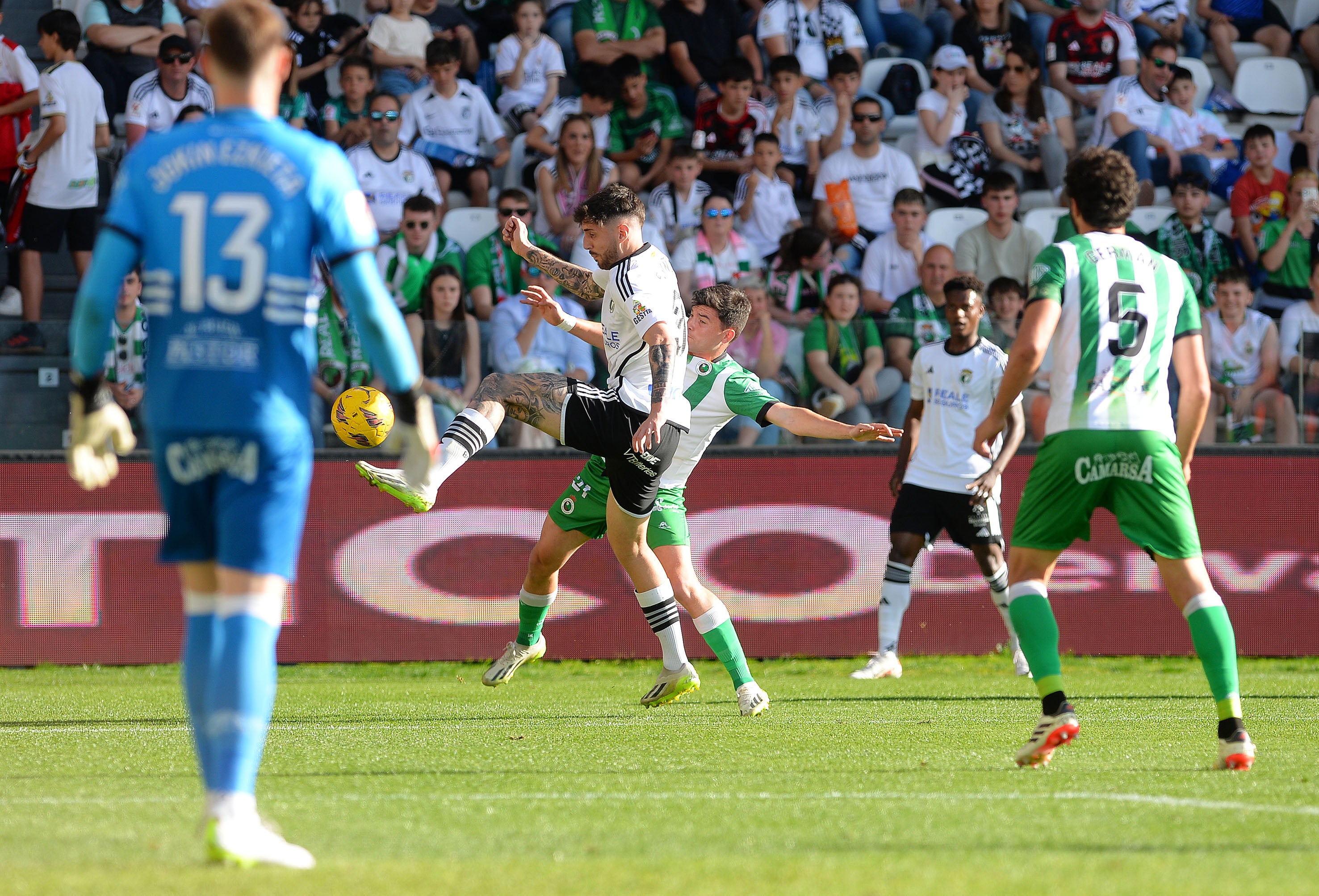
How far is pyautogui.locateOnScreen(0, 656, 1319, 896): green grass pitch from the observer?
355 cm

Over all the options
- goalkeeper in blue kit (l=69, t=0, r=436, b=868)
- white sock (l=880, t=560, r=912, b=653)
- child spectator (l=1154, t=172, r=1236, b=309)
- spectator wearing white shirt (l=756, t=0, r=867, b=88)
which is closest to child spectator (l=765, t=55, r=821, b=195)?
spectator wearing white shirt (l=756, t=0, r=867, b=88)

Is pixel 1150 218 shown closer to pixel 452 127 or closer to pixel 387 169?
pixel 452 127

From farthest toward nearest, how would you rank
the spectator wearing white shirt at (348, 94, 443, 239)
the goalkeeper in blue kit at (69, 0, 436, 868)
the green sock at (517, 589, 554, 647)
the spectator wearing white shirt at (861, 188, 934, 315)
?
the spectator wearing white shirt at (348, 94, 443, 239) < the spectator wearing white shirt at (861, 188, 934, 315) < the green sock at (517, 589, 554, 647) < the goalkeeper in blue kit at (69, 0, 436, 868)

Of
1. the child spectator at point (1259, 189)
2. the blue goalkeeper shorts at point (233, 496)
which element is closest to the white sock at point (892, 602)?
the child spectator at point (1259, 189)

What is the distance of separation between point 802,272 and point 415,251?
11.3 ft

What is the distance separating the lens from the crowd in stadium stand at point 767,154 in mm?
11422

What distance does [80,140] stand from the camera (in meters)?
13.0

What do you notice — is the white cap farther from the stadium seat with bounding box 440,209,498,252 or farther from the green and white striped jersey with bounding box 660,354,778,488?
the green and white striped jersey with bounding box 660,354,778,488

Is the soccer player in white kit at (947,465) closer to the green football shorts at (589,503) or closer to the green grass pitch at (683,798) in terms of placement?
the green grass pitch at (683,798)

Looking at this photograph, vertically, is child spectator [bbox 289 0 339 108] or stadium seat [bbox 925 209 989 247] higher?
child spectator [bbox 289 0 339 108]

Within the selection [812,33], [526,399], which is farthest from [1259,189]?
[526,399]

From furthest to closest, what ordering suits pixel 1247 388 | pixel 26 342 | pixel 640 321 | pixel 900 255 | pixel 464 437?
1. pixel 900 255
2. pixel 1247 388
3. pixel 26 342
4. pixel 464 437
5. pixel 640 321

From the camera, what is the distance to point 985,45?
52.5ft

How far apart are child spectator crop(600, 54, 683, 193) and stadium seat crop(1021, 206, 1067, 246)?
3.67 metres
